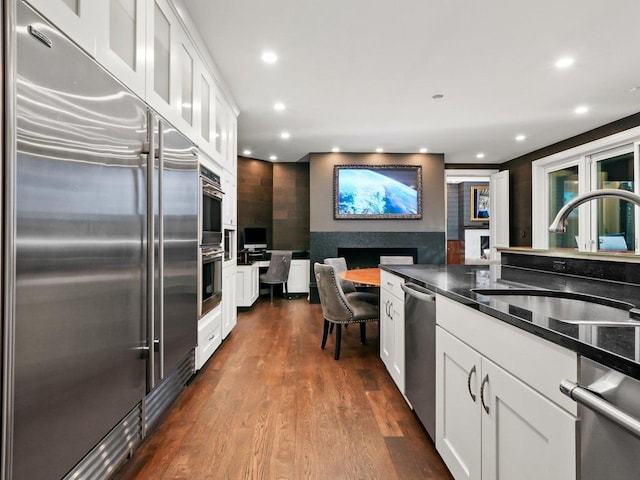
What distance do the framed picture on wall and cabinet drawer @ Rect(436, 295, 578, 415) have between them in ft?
30.0

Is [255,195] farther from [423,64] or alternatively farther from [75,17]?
[75,17]

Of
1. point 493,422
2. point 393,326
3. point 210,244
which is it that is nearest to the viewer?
point 493,422

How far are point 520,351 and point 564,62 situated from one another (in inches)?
124

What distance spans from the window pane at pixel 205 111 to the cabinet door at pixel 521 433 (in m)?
2.60

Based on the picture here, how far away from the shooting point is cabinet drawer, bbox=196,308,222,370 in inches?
102

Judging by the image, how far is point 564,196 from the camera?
5738mm

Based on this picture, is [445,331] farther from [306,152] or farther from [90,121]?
[306,152]

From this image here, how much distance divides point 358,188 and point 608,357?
5.44 meters

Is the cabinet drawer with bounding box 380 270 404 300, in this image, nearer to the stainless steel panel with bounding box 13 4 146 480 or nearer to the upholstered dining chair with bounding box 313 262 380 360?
the upholstered dining chair with bounding box 313 262 380 360

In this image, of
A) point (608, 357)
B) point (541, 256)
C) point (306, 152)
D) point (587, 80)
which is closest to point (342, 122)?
point (306, 152)

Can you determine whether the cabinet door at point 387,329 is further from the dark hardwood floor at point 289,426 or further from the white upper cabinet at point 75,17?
the white upper cabinet at point 75,17

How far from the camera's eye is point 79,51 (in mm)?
1146

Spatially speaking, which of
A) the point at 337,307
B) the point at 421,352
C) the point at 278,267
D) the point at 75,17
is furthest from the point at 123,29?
the point at 278,267

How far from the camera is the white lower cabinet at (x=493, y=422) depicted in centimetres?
79
